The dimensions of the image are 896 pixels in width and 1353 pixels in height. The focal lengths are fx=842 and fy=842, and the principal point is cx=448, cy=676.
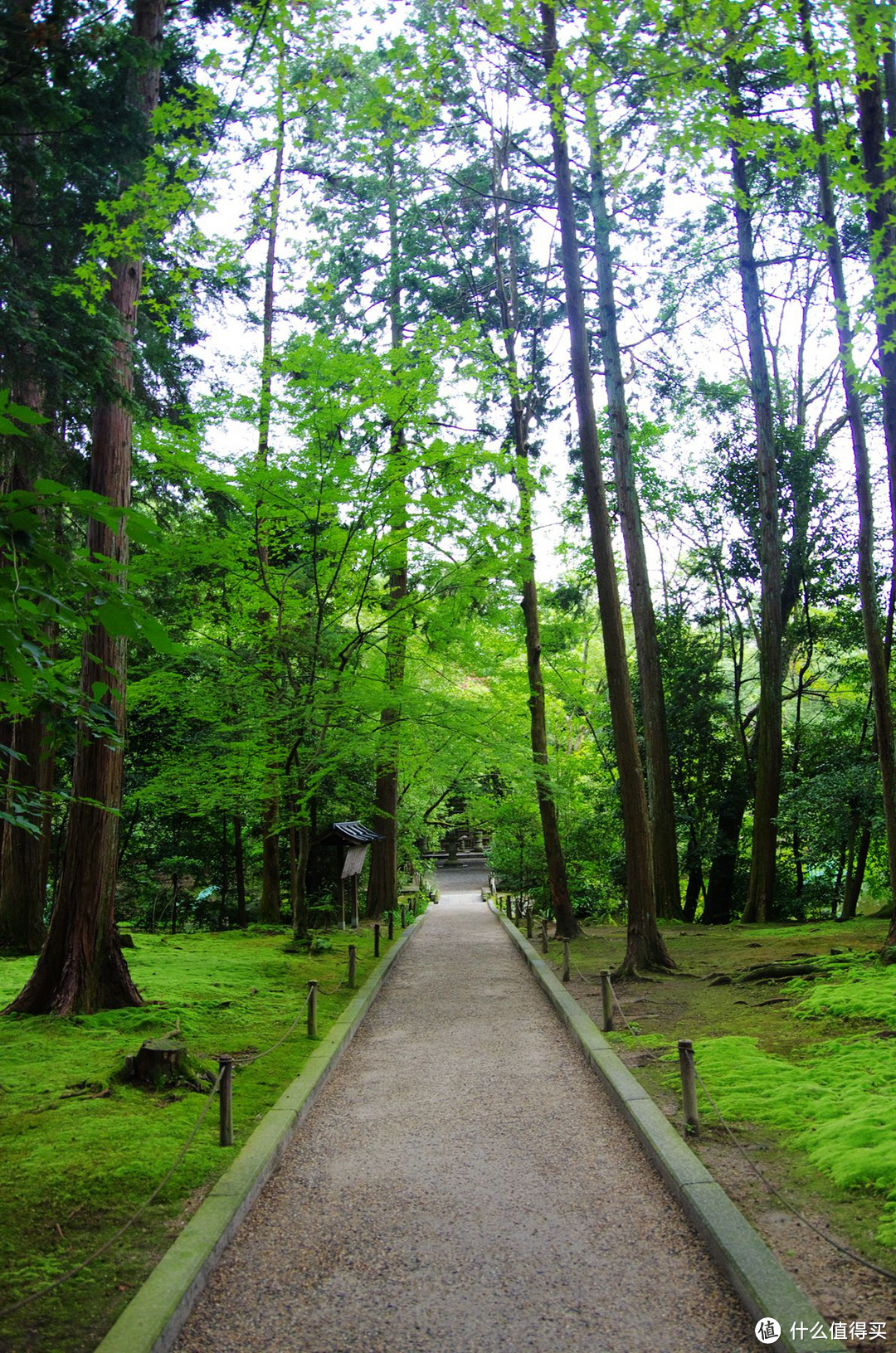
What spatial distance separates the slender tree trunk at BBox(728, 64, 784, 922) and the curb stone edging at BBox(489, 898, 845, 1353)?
11.3m

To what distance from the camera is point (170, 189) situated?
686cm

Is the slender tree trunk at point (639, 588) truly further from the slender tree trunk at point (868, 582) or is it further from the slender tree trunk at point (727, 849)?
the slender tree trunk at point (868, 582)

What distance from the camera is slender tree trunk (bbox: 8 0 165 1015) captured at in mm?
8500

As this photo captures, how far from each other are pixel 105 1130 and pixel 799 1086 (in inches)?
181

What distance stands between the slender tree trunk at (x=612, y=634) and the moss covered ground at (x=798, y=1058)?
79 cm

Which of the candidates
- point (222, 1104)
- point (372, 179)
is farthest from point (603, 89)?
point (372, 179)

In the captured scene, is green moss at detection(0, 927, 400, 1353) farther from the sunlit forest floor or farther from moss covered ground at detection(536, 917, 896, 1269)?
moss covered ground at detection(536, 917, 896, 1269)

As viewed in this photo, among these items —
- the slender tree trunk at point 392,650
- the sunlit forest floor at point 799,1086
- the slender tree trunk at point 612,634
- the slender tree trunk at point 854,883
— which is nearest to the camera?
the sunlit forest floor at point 799,1086

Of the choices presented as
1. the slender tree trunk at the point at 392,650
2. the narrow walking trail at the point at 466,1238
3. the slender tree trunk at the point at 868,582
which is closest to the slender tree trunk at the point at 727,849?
the slender tree trunk at the point at 392,650

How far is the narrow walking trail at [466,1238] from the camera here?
3.36 meters

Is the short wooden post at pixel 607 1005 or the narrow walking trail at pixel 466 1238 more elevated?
the short wooden post at pixel 607 1005

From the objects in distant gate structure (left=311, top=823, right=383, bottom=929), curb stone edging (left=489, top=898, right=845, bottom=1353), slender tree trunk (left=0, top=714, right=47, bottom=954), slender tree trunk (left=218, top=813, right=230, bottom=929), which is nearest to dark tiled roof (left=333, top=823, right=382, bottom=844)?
distant gate structure (left=311, top=823, right=383, bottom=929)

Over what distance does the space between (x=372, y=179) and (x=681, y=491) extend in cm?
984

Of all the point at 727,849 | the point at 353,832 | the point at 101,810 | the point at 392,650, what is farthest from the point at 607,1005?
the point at 727,849
